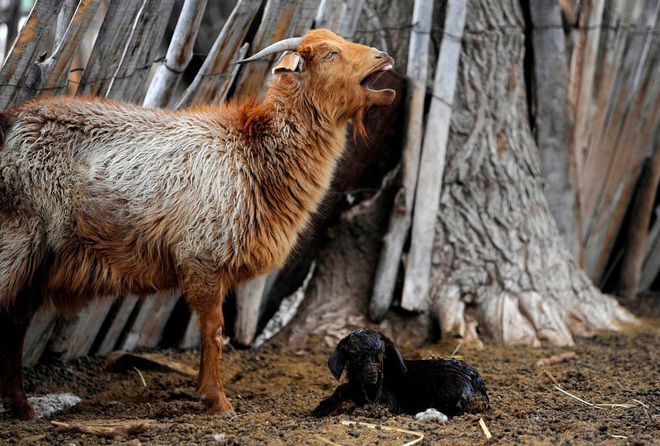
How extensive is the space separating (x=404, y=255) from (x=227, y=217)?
7.78 feet

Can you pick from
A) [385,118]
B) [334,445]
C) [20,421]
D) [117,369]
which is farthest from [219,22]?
[334,445]

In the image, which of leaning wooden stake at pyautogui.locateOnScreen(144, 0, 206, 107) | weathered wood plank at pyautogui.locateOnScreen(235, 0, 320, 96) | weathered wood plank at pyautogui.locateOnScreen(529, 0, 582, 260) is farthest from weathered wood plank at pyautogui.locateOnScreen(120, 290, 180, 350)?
weathered wood plank at pyautogui.locateOnScreen(529, 0, 582, 260)

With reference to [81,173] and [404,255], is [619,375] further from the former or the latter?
[81,173]

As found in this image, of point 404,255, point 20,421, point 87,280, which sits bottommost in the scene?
point 20,421

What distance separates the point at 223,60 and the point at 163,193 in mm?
1402

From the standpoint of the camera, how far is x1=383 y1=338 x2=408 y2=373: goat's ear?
438cm

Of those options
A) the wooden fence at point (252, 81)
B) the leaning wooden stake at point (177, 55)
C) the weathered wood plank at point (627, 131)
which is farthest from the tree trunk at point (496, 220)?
the leaning wooden stake at point (177, 55)

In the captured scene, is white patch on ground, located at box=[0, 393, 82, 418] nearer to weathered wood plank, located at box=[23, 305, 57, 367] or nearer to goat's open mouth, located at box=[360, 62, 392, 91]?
weathered wood plank, located at box=[23, 305, 57, 367]

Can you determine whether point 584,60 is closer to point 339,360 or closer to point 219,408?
point 339,360

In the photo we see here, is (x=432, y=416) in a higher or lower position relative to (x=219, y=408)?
higher

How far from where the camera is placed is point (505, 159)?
262 inches

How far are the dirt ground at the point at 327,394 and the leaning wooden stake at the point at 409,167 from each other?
0.67 m

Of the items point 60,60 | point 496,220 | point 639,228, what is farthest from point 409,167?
point 639,228

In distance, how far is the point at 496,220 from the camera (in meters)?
6.56
